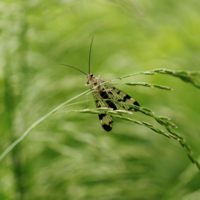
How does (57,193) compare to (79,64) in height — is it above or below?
below

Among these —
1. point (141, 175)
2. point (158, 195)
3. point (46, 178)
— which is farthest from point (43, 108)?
point (158, 195)

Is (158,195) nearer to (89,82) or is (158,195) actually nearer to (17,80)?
(89,82)

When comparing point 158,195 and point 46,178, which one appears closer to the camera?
point 46,178

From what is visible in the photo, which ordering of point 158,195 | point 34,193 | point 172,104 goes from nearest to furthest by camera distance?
point 34,193
point 158,195
point 172,104

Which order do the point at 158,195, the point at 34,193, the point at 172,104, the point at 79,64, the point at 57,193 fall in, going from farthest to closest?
the point at 79,64, the point at 172,104, the point at 158,195, the point at 57,193, the point at 34,193

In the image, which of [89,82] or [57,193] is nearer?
[57,193]

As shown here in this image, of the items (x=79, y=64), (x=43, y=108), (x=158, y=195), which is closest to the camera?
(x=43, y=108)

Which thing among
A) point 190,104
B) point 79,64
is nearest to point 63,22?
point 79,64

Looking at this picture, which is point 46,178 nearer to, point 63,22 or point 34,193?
point 34,193

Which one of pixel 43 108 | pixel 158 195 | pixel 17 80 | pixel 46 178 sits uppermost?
pixel 17 80
